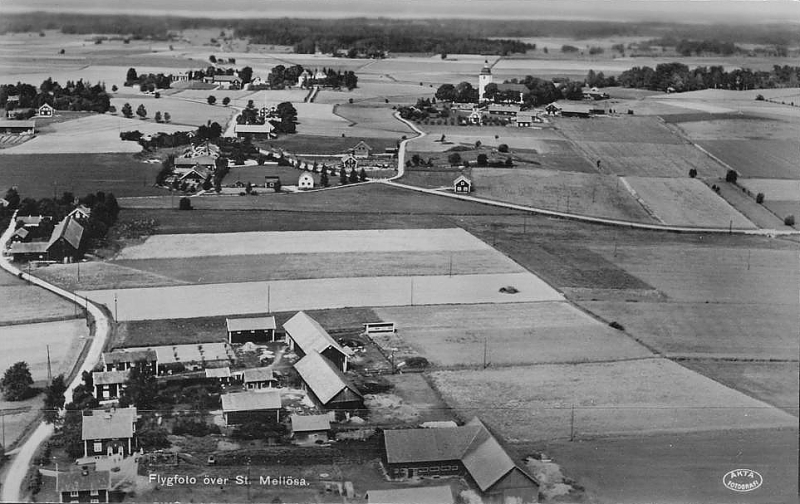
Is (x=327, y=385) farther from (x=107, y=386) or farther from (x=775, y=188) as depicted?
(x=775, y=188)

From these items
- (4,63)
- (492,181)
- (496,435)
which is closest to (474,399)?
(496,435)

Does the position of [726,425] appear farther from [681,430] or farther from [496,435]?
[496,435]

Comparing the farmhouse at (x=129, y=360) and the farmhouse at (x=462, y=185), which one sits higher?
the farmhouse at (x=462, y=185)

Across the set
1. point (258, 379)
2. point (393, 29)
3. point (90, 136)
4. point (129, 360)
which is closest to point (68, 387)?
point (129, 360)

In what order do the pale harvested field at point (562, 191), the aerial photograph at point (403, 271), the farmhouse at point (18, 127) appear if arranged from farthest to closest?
the farmhouse at point (18, 127)
the pale harvested field at point (562, 191)
the aerial photograph at point (403, 271)

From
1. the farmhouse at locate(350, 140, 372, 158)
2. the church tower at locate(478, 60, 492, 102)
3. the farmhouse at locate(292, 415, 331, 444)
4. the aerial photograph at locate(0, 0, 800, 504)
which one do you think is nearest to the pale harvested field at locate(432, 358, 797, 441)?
the aerial photograph at locate(0, 0, 800, 504)

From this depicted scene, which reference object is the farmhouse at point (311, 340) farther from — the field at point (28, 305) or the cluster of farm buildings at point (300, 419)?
the field at point (28, 305)

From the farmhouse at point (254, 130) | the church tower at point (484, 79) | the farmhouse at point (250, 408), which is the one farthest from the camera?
the church tower at point (484, 79)

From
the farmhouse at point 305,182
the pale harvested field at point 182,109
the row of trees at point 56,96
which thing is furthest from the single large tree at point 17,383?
the row of trees at point 56,96
